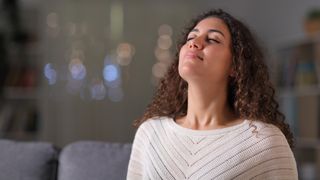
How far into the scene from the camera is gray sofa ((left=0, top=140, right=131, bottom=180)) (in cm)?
165

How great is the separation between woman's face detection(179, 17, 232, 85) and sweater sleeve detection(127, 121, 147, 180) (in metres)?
0.26

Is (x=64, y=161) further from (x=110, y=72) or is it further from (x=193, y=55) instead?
(x=110, y=72)

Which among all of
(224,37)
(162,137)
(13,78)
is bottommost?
(13,78)

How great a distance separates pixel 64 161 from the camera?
172cm

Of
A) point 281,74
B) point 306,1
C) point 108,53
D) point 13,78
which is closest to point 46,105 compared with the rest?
point 13,78

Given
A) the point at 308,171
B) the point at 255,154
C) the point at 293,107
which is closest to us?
the point at 255,154

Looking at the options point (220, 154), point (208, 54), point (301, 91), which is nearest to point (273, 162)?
point (220, 154)

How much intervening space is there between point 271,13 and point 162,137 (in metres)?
3.34

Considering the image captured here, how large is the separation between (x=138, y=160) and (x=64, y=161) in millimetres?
351

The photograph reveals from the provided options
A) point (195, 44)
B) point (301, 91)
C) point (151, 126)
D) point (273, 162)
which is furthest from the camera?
point (301, 91)

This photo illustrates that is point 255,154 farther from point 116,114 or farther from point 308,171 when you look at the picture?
point 116,114

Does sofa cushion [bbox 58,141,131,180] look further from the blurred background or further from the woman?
the blurred background

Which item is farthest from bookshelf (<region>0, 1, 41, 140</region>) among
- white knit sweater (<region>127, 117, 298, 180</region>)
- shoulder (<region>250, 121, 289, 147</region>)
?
shoulder (<region>250, 121, 289, 147</region>)

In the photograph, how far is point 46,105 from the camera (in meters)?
4.49
